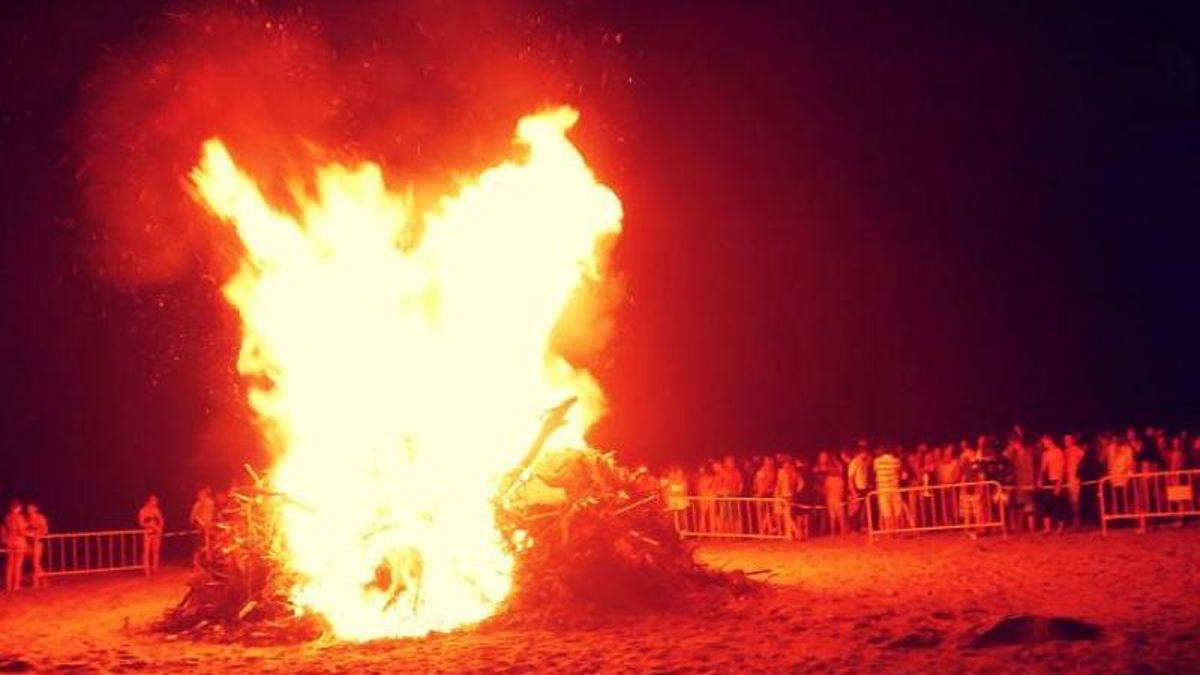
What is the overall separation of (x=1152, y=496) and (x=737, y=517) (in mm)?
6550

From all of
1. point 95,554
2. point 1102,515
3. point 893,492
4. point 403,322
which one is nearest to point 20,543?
point 95,554

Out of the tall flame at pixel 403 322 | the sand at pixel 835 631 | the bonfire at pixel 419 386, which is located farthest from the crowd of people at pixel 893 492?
the tall flame at pixel 403 322

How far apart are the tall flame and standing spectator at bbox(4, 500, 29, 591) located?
27.1 ft

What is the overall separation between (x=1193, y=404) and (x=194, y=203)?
29.8 meters

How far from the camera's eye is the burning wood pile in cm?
1227

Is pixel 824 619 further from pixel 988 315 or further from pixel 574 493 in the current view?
pixel 988 315

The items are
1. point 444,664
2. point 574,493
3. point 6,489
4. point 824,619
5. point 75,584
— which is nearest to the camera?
point 444,664

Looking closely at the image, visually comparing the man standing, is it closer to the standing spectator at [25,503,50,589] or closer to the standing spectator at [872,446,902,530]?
the standing spectator at [25,503,50,589]

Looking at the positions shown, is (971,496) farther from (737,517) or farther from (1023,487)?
(737,517)

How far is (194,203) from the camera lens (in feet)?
45.9

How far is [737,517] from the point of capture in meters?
20.6

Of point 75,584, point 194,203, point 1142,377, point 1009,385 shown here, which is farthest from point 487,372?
point 1142,377

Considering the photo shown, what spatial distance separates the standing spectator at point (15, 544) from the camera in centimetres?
1933

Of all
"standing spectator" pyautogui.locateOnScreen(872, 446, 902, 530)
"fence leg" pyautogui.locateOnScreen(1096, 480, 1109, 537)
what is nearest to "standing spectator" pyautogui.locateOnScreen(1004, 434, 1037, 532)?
"fence leg" pyautogui.locateOnScreen(1096, 480, 1109, 537)
